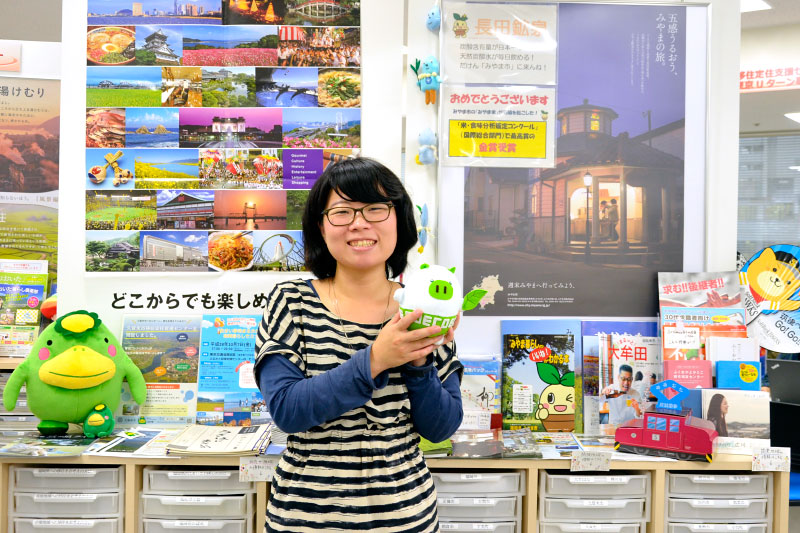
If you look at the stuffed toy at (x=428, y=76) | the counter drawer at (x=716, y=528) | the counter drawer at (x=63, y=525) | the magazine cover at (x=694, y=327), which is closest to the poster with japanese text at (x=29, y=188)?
the counter drawer at (x=63, y=525)

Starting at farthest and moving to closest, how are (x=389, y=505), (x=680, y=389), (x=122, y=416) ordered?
1. (x=122, y=416)
2. (x=680, y=389)
3. (x=389, y=505)

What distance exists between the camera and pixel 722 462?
1.96 metres

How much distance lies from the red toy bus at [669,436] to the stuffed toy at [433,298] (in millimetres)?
1201

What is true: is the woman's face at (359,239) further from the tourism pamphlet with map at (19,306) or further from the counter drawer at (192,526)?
the tourism pamphlet with map at (19,306)

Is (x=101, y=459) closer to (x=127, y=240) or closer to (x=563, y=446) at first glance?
(x=127, y=240)

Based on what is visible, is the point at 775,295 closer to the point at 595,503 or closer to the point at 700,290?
the point at 700,290

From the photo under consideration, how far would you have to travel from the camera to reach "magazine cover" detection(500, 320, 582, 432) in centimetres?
229

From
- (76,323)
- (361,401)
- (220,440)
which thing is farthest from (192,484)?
(361,401)

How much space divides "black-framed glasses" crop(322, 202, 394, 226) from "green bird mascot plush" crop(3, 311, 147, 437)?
4.49ft

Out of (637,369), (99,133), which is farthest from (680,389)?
(99,133)

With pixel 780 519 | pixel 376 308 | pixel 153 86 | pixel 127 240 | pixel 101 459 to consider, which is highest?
pixel 153 86

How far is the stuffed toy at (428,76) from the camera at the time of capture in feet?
7.47

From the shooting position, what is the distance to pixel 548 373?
2.31 m

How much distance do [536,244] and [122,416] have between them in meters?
1.74
